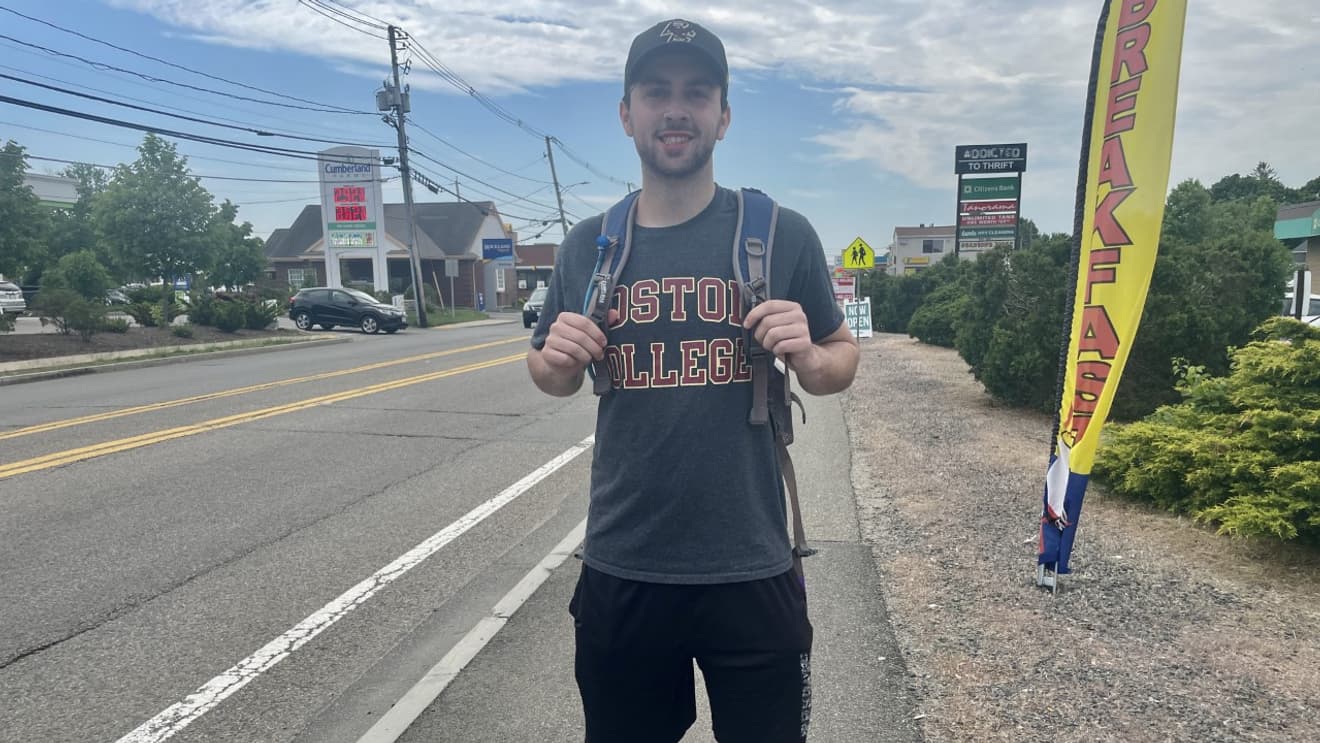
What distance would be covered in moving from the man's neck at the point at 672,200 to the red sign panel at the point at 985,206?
22787 mm

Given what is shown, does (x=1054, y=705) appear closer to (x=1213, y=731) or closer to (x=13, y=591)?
(x=1213, y=731)

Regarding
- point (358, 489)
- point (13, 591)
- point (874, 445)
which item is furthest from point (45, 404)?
point (874, 445)

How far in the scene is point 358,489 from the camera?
6.87 meters

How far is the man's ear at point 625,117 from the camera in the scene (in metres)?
2.02

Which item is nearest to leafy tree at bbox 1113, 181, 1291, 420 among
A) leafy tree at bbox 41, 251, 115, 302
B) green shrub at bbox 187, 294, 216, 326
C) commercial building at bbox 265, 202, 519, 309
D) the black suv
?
green shrub at bbox 187, 294, 216, 326

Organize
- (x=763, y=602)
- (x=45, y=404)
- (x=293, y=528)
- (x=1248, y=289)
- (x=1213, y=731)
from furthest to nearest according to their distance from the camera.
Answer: (x=45, y=404)
(x=1248, y=289)
(x=293, y=528)
(x=1213, y=731)
(x=763, y=602)

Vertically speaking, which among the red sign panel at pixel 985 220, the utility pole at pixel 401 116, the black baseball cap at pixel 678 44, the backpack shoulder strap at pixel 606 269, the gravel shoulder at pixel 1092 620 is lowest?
the gravel shoulder at pixel 1092 620

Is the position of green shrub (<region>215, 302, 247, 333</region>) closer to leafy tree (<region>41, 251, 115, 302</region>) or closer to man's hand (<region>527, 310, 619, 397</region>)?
leafy tree (<region>41, 251, 115, 302</region>)

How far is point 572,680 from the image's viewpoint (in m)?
3.59

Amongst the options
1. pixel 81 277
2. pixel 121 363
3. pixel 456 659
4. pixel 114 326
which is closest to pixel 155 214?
pixel 114 326

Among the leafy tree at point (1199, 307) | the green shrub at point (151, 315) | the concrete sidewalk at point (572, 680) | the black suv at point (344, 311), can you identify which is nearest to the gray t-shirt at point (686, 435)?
the concrete sidewalk at point (572, 680)

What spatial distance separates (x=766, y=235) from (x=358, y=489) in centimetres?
578

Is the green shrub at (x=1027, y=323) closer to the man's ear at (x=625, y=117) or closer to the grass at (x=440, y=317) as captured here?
the man's ear at (x=625, y=117)

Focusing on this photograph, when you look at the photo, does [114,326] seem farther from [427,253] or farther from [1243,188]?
[1243,188]
